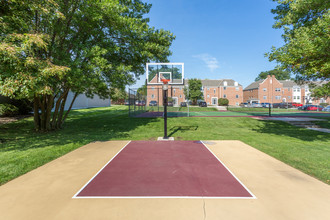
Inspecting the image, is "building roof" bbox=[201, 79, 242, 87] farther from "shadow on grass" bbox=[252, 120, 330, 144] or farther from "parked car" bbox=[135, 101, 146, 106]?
"shadow on grass" bbox=[252, 120, 330, 144]

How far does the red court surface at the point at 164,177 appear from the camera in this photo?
3.80 metres

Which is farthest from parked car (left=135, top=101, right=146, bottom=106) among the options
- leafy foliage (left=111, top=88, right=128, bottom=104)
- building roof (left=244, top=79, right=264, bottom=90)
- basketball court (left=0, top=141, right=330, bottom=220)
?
building roof (left=244, top=79, right=264, bottom=90)

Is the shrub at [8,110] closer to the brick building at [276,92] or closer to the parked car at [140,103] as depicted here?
the parked car at [140,103]

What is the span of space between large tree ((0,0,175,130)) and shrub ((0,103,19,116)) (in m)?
8.21

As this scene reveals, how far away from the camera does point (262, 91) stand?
187ft

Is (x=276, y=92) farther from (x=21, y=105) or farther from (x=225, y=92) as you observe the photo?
(x=21, y=105)

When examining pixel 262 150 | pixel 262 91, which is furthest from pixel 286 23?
pixel 262 91

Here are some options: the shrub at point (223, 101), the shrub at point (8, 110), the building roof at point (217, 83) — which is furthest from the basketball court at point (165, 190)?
the building roof at point (217, 83)

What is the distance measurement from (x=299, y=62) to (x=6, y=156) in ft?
43.6

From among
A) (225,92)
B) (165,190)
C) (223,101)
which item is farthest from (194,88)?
(165,190)

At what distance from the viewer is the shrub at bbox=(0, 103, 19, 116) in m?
16.1

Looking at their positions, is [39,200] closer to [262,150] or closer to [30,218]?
[30,218]

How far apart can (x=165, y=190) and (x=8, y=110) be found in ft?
68.2

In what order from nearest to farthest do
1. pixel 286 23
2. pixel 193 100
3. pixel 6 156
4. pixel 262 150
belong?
pixel 6 156 → pixel 262 150 → pixel 286 23 → pixel 193 100
